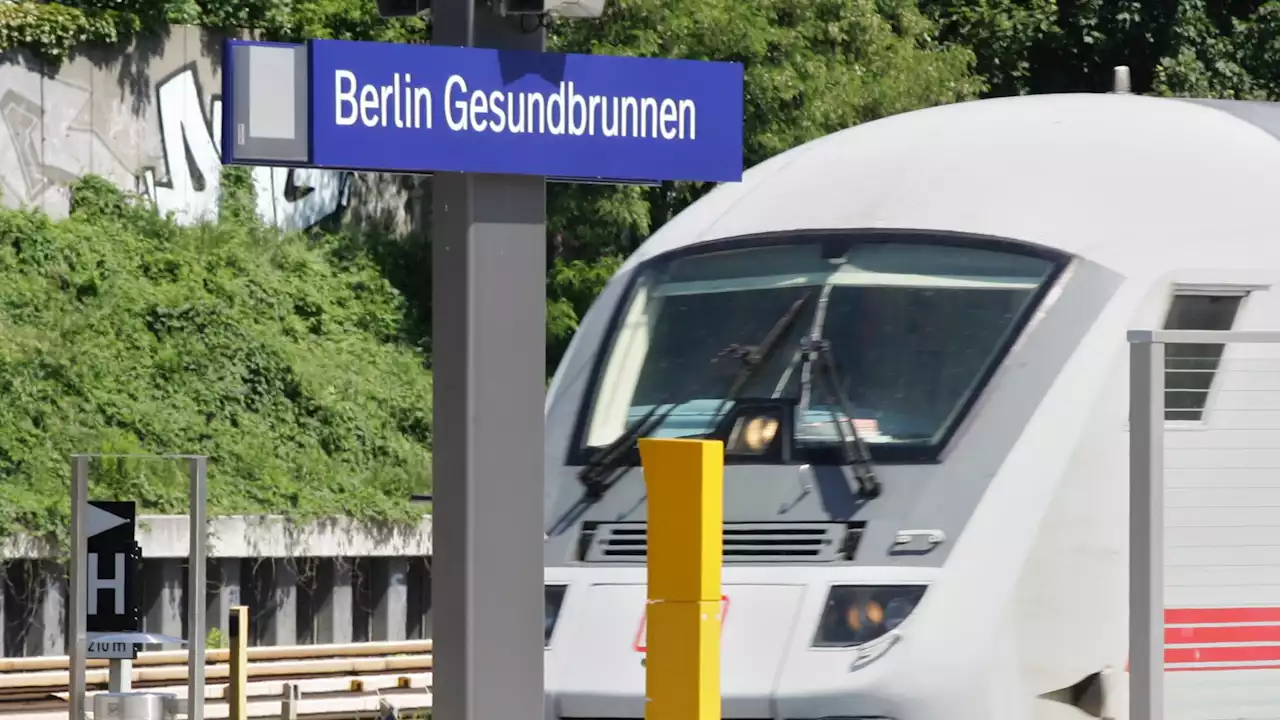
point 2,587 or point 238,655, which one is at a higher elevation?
point 2,587

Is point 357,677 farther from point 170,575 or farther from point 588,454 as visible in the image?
point 588,454

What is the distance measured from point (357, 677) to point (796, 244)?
9.54 m

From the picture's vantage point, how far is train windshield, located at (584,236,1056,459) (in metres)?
8.49

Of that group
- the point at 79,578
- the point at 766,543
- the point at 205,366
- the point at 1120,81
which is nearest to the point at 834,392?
the point at 766,543

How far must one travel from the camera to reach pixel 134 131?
2477 centimetres

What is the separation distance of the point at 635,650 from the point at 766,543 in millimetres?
630

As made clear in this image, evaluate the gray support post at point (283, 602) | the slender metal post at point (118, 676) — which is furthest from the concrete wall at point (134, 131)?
the slender metal post at point (118, 676)

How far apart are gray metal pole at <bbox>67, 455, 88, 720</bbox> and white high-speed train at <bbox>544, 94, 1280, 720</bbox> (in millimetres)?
2199

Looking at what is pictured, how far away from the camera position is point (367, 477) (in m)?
22.0

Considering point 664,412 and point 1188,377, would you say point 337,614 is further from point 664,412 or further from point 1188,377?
point 1188,377

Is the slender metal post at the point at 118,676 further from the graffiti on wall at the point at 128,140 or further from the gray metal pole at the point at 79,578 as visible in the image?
the graffiti on wall at the point at 128,140

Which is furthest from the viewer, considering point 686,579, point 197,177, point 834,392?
point 197,177

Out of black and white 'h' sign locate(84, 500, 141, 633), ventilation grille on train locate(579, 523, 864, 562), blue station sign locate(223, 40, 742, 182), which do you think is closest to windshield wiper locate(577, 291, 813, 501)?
ventilation grille on train locate(579, 523, 864, 562)

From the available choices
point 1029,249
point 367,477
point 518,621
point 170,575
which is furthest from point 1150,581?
point 367,477
